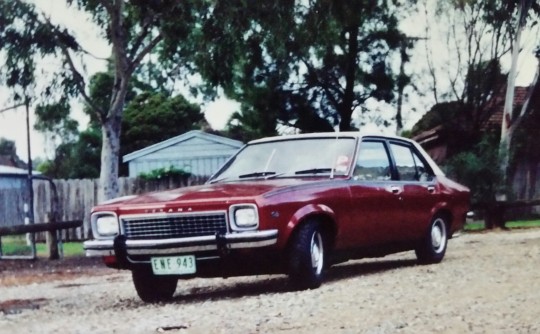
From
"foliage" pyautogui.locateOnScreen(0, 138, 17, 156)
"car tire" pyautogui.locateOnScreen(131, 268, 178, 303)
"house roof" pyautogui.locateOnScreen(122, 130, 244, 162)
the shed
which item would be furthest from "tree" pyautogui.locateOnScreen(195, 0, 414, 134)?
"foliage" pyautogui.locateOnScreen(0, 138, 17, 156)

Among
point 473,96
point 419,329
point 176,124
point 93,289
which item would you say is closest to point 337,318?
point 419,329

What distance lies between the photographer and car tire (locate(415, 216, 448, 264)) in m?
10.5

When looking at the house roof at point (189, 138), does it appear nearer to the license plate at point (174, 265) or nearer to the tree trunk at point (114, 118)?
the tree trunk at point (114, 118)

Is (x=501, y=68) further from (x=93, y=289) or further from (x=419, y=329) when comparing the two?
(x=419, y=329)

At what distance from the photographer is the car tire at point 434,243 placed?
34.4 feet

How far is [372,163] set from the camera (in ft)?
31.5

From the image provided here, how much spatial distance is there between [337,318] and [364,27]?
20160 millimetres

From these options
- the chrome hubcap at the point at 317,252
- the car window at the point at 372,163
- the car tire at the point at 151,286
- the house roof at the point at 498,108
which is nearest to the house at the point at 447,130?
the house roof at the point at 498,108

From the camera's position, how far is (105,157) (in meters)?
17.0

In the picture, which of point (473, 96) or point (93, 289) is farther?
point (473, 96)

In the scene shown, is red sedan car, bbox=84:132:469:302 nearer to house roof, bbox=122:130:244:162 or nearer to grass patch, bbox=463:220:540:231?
grass patch, bbox=463:220:540:231

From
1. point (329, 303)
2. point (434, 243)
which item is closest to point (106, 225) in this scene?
point (329, 303)

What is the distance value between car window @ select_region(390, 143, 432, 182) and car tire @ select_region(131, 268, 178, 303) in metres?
3.03

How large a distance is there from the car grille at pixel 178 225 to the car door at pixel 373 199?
1.58 metres
